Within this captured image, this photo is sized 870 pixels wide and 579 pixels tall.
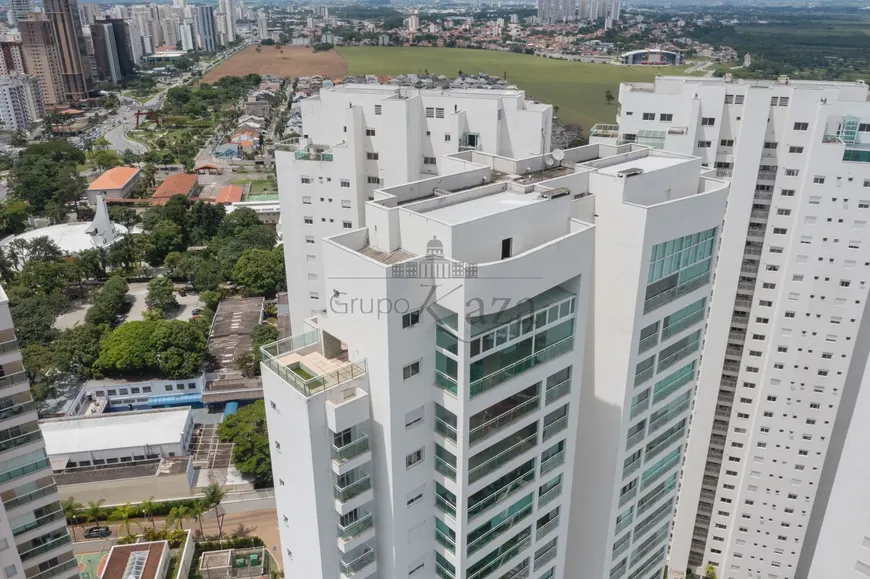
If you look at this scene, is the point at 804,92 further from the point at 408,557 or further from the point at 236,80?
the point at 236,80

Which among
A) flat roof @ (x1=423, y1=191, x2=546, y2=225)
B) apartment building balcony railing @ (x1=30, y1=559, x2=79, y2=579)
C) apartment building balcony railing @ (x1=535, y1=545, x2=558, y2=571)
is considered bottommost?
apartment building balcony railing @ (x1=30, y1=559, x2=79, y2=579)

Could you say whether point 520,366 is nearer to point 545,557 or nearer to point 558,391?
point 558,391

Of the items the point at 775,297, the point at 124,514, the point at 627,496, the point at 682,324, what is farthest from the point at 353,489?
the point at 124,514

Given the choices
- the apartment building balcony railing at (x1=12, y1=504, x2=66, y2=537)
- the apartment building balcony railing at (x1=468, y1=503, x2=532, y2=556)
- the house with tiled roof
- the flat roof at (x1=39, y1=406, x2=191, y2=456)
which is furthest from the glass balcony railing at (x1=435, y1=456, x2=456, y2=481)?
the house with tiled roof

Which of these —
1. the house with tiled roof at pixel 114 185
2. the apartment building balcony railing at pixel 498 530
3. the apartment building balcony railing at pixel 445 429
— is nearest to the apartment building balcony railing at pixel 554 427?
the apartment building balcony railing at pixel 498 530

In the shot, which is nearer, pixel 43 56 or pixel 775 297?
pixel 775 297

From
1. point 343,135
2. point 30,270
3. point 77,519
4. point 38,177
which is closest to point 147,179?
point 38,177

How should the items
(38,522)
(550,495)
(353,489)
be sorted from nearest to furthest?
(353,489) → (550,495) → (38,522)

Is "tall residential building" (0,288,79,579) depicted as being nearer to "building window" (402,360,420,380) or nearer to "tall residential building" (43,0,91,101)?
"building window" (402,360,420,380)
